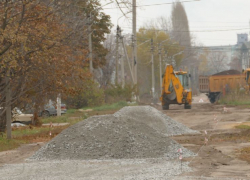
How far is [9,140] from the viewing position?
22.4 m

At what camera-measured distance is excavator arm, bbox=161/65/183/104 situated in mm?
42562

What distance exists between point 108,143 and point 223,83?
3640 cm

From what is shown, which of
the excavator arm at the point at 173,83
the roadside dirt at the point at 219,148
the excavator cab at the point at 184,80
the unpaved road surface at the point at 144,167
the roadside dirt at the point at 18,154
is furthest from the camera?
the excavator cab at the point at 184,80

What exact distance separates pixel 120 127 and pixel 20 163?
400 centimetres

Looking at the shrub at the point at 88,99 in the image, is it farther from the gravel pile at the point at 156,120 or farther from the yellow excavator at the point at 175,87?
the gravel pile at the point at 156,120

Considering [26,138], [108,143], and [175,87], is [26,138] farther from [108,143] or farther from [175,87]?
[175,87]

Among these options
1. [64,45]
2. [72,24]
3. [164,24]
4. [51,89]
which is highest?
[164,24]

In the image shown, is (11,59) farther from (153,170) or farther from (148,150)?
(153,170)

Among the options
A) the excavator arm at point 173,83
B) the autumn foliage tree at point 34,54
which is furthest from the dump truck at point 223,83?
the autumn foliage tree at point 34,54

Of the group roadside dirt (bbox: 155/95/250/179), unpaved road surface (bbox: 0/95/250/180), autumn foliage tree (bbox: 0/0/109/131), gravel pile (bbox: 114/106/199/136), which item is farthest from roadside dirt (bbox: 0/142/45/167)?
gravel pile (bbox: 114/106/199/136)

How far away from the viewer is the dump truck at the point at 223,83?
51.0 m

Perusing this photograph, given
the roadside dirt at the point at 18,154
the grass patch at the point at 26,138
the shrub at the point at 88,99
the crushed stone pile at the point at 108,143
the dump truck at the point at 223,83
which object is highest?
the dump truck at the point at 223,83

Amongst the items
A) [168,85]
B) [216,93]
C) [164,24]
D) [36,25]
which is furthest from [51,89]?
[164,24]

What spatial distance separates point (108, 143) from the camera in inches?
702
